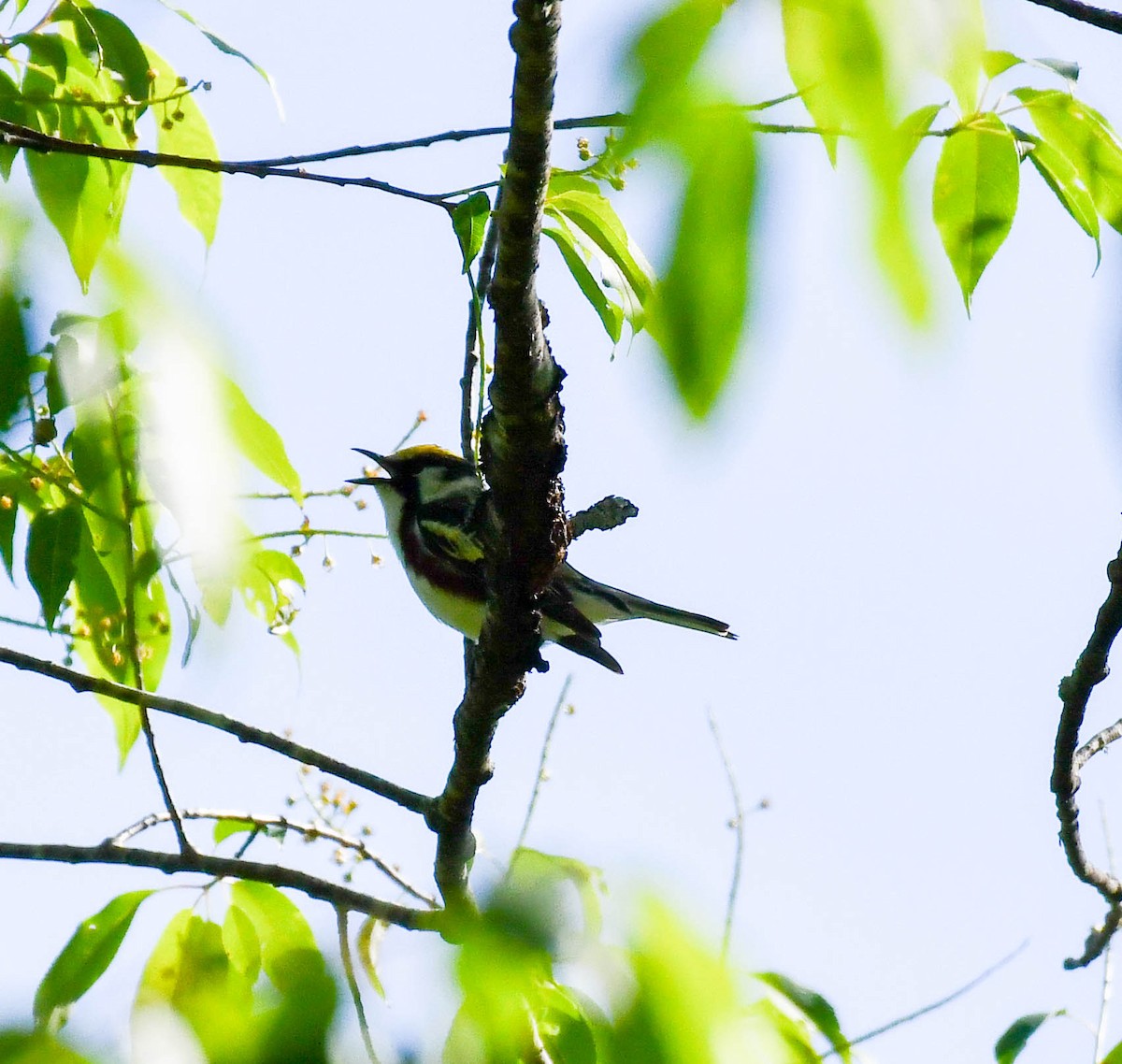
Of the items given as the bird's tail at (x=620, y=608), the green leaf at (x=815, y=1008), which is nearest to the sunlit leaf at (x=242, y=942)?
the green leaf at (x=815, y=1008)

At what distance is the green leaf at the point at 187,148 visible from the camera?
1.97 meters

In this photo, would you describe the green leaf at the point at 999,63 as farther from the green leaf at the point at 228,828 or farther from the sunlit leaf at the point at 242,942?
the green leaf at the point at 228,828

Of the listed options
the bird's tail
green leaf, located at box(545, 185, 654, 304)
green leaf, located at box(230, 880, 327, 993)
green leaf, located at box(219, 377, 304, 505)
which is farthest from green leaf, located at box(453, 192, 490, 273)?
the bird's tail

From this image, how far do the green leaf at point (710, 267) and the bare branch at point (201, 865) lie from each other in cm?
137

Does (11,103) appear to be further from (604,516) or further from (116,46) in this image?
(604,516)

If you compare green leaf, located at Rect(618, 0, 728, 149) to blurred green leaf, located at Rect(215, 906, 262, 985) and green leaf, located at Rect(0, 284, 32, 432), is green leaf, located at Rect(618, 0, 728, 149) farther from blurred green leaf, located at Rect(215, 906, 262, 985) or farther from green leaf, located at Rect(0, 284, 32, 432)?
blurred green leaf, located at Rect(215, 906, 262, 985)

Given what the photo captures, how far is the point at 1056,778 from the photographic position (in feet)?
6.75

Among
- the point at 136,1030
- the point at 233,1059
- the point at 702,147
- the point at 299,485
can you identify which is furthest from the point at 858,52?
the point at 299,485

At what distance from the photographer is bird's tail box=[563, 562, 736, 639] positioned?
4.25 meters

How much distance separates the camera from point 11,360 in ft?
3.32

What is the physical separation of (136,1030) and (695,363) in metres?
0.62

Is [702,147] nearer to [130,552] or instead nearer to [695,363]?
[695,363]

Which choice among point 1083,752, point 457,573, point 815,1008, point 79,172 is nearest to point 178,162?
point 79,172

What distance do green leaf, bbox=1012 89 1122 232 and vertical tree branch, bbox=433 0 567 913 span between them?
540mm
